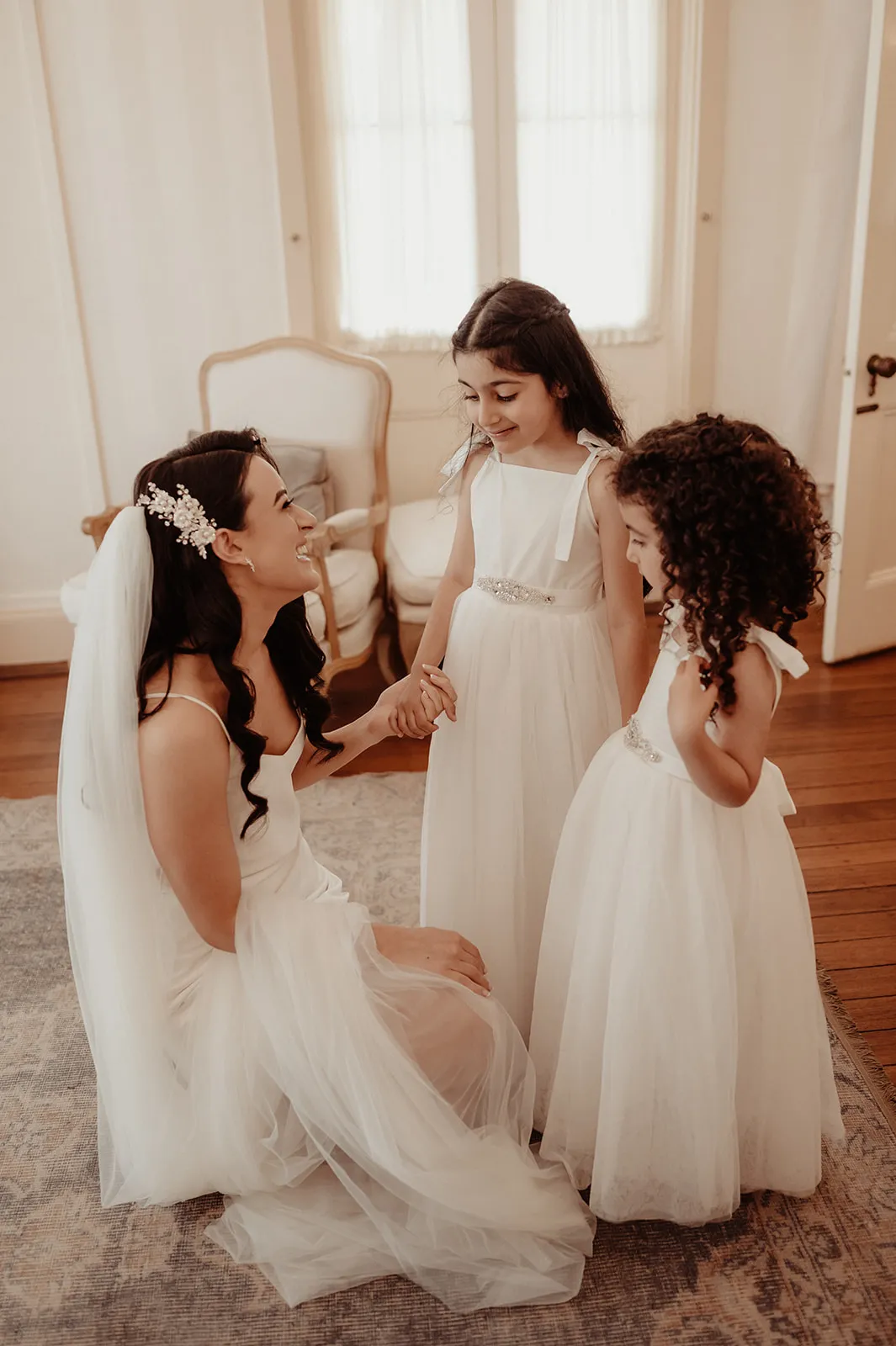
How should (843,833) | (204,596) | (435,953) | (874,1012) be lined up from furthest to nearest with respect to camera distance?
(843,833), (874,1012), (435,953), (204,596)

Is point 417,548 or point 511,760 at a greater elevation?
point 511,760

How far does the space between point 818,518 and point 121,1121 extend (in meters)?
1.32

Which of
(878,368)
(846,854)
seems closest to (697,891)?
(846,854)

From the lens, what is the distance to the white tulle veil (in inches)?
57.8

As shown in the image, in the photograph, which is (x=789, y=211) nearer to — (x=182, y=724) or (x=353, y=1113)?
(x=182, y=724)

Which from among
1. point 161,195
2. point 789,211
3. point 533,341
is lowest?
point 533,341

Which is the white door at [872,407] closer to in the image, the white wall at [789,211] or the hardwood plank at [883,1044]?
the white wall at [789,211]

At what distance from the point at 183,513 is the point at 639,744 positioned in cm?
72

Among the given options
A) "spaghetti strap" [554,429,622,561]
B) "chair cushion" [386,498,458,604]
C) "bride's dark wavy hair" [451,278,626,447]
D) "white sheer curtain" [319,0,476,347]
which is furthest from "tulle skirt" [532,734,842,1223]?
"white sheer curtain" [319,0,476,347]

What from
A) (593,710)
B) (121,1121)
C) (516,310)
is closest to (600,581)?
(593,710)

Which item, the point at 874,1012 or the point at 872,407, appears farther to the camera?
the point at 872,407

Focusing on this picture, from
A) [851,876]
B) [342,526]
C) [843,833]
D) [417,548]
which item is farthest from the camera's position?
[417,548]

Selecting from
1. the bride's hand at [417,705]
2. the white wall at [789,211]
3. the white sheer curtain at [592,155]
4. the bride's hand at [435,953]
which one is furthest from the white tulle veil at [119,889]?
the white wall at [789,211]

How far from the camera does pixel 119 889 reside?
1525 mm
